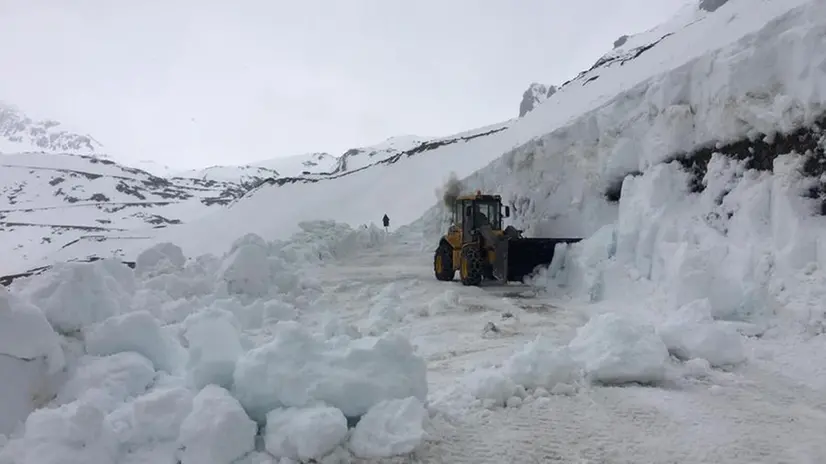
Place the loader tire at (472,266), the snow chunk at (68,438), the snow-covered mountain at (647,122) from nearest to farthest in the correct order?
the snow chunk at (68,438)
the snow-covered mountain at (647,122)
the loader tire at (472,266)

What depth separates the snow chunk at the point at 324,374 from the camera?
2.97 m

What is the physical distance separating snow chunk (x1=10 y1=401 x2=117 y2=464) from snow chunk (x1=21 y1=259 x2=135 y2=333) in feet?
3.98

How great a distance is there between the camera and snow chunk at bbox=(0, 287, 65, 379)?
291 cm

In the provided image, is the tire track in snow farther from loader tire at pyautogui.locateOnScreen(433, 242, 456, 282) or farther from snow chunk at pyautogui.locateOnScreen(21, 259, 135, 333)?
loader tire at pyautogui.locateOnScreen(433, 242, 456, 282)

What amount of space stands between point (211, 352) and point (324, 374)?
0.67 m

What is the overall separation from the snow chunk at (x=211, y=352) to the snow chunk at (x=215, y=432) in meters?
0.31

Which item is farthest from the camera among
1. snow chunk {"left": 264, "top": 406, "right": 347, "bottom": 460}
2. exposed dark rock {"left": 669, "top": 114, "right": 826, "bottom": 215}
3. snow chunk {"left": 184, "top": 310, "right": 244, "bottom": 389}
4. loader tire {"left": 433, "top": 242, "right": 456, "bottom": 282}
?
loader tire {"left": 433, "top": 242, "right": 456, "bottom": 282}

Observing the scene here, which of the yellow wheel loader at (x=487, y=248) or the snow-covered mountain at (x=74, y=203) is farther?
the snow-covered mountain at (x=74, y=203)

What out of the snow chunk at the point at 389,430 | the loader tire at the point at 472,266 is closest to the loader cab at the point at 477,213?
the loader tire at the point at 472,266

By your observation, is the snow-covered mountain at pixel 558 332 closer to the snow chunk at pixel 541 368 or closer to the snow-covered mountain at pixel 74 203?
the snow chunk at pixel 541 368

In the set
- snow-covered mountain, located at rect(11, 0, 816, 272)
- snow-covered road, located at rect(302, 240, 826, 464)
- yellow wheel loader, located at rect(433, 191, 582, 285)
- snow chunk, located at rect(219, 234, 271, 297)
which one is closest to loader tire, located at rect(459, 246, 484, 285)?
yellow wheel loader, located at rect(433, 191, 582, 285)

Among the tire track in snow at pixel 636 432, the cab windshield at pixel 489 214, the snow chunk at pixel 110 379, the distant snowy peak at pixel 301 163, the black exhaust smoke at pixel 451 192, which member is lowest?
the tire track in snow at pixel 636 432

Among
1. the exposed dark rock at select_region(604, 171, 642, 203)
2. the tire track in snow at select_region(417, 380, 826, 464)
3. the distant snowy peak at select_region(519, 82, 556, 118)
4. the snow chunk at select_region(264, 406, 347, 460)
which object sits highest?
the distant snowy peak at select_region(519, 82, 556, 118)

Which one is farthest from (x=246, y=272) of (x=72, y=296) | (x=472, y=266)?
(x=72, y=296)
